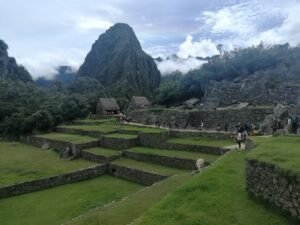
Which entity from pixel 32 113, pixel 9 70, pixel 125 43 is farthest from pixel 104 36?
pixel 32 113

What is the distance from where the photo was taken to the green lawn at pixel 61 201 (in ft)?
47.0

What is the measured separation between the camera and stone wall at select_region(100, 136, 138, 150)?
80.9ft

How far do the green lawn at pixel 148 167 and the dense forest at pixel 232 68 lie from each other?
2214 cm

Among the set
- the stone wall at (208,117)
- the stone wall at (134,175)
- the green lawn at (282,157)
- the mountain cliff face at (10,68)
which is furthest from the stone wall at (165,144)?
the mountain cliff face at (10,68)

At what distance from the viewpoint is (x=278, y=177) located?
679 cm

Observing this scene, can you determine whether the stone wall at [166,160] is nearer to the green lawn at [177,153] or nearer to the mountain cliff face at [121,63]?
the green lawn at [177,153]

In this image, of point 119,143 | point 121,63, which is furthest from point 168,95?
point 121,63

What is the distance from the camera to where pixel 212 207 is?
7508 millimetres

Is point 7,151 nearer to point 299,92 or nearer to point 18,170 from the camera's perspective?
point 18,170

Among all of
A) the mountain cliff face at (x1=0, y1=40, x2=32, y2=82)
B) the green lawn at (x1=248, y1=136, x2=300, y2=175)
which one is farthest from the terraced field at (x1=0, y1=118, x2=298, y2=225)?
the mountain cliff face at (x1=0, y1=40, x2=32, y2=82)

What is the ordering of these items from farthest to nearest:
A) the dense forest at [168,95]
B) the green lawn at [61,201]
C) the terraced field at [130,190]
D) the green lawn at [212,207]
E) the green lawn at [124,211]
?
the dense forest at [168,95]
the green lawn at [61,201]
the green lawn at [124,211]
the terraced field at [130,190]
the green lawn at [212,207]

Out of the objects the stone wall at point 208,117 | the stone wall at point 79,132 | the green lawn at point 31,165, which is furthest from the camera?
the stone wall at point 79,132

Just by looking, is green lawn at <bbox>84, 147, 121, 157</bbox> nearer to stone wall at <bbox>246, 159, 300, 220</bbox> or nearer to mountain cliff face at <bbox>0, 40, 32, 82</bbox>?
stone wall at <bbox>246, 159, 300, 220</bbox>

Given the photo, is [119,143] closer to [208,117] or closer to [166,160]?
[166,160]
